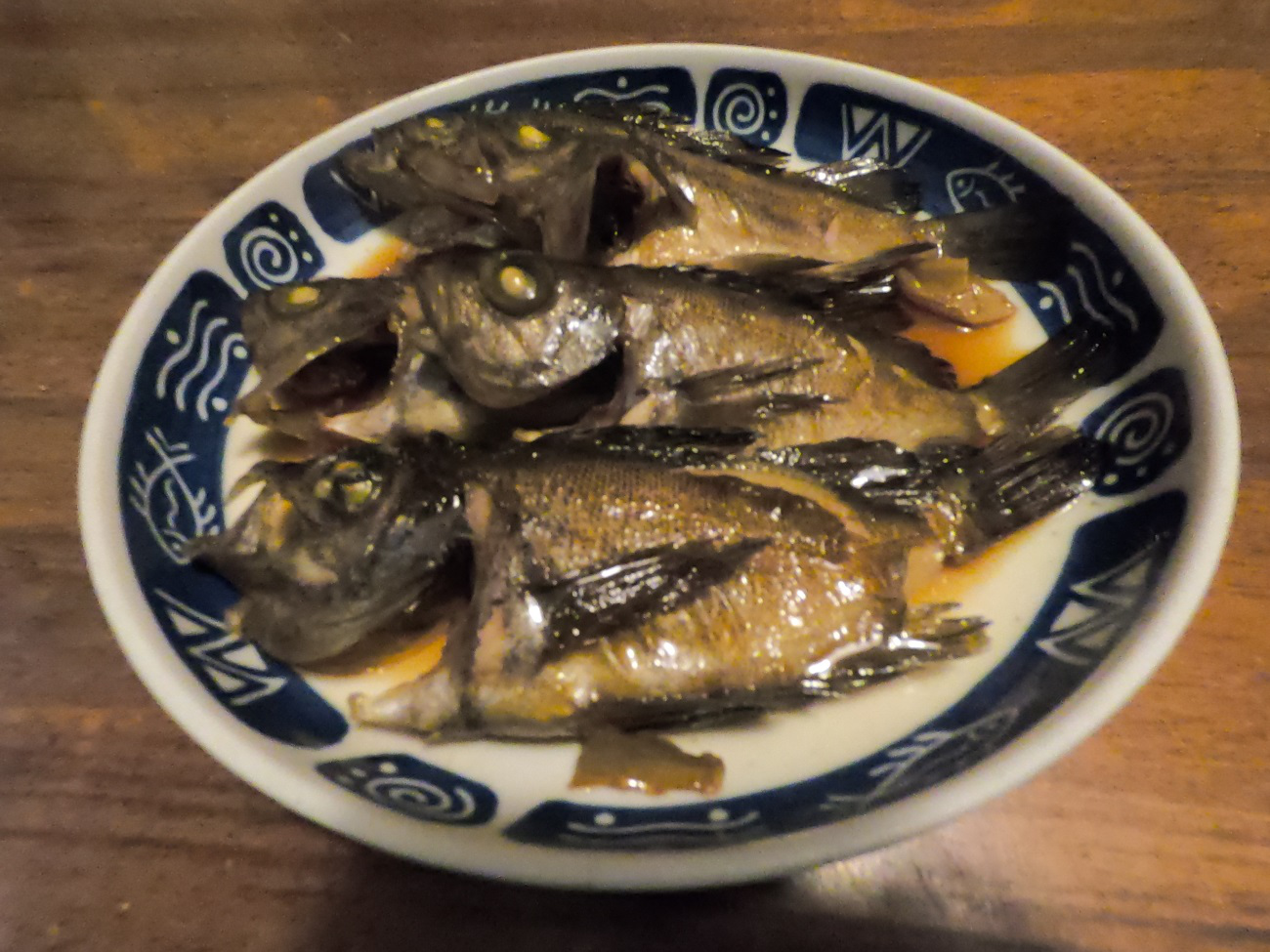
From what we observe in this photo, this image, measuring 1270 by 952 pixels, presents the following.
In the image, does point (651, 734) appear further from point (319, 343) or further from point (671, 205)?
point (671, 205)

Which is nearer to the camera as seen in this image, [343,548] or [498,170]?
[343,548]

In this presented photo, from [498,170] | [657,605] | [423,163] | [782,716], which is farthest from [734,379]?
[423,163]

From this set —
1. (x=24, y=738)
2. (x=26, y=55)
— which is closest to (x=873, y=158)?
(x=24, y=738)

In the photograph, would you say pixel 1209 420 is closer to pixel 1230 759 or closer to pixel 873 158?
pixel 1230 759

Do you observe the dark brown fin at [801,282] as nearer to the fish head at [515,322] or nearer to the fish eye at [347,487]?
the fish head at [515,322]

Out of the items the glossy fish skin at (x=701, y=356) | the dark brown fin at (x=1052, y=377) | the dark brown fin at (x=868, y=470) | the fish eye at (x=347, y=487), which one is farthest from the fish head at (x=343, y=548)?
the dark brown fin at (x=1052, y=377)

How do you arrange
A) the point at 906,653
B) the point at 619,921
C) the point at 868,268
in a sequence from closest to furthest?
the point at 619,921 → the point at 906,653 → the point at 868,268
